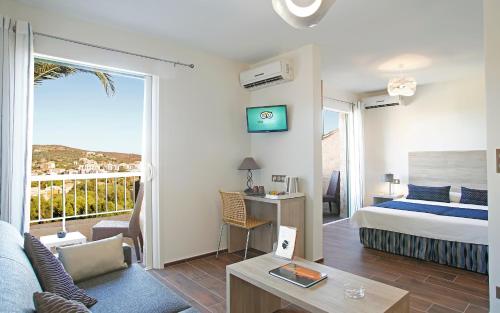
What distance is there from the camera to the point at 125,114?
14.3ft

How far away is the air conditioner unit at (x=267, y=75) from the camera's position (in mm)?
3540

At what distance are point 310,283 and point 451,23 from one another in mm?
2914

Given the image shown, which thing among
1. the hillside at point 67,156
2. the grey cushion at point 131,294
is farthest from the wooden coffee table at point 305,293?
the hillside at point 67,156

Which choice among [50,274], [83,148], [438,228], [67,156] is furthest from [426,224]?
[67,156]

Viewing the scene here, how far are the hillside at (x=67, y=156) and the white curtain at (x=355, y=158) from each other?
4159mm

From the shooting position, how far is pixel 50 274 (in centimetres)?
152

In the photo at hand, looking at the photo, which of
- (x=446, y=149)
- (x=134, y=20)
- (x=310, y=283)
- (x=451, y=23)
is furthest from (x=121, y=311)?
(x=446, y=149)

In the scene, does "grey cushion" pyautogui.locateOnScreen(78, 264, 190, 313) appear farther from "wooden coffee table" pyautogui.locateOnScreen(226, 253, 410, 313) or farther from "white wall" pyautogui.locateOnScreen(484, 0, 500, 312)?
"white wall" pyautogui.locateOnScreen(484, 0, 500, 312)

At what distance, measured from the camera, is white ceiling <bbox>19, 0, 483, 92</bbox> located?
2617mm

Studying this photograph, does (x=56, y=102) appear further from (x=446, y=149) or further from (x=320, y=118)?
(x=446, y=149)

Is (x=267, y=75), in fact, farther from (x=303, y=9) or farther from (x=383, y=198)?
(x=383, y=198)

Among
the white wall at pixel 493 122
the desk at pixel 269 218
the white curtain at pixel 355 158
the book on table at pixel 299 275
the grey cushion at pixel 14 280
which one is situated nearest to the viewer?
the grey cushion at pixel 14 280

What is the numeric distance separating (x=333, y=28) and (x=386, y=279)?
2597 mm

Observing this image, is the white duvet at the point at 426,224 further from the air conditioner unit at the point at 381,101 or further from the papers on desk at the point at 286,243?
the air conditioner unit at the point at 381,101
